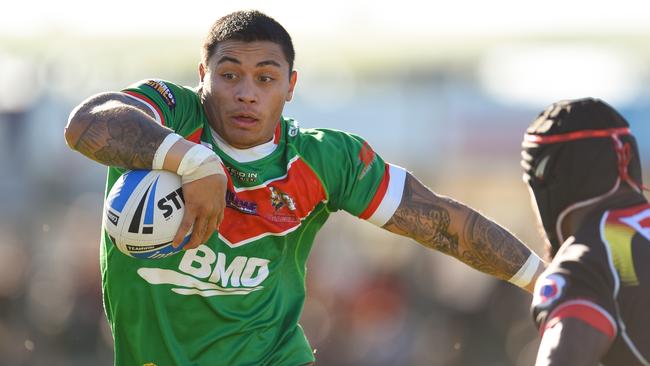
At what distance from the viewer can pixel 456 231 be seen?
21.3 ft

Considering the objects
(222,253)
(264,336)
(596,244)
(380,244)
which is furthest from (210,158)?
(380,244)

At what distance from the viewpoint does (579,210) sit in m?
4.51

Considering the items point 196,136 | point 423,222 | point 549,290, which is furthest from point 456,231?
point 549,290

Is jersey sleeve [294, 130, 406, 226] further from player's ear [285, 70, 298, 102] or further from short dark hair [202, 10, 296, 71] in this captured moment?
short dark hair [202, 10, 296, 71]

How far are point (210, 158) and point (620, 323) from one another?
2.02m

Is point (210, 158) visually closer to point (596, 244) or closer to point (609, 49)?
point (596, 244)

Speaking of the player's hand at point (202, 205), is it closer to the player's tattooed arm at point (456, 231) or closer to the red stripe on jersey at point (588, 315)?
the player's tattooed arm at point (456, 231)

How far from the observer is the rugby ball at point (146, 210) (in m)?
5.38

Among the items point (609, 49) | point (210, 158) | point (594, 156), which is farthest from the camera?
point (609, 49)

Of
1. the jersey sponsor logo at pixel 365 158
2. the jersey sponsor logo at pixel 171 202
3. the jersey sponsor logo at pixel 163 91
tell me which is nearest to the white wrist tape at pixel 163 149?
the jersey sponsor logo at pixel 171 202

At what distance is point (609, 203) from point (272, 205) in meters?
2.26

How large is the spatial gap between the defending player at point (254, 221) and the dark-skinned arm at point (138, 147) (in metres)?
0.28

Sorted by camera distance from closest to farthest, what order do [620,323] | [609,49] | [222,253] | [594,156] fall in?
[620,323] → [594,156] → [222,253] → [609,49]

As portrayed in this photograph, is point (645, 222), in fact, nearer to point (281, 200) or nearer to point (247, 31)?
point (281, 200)
